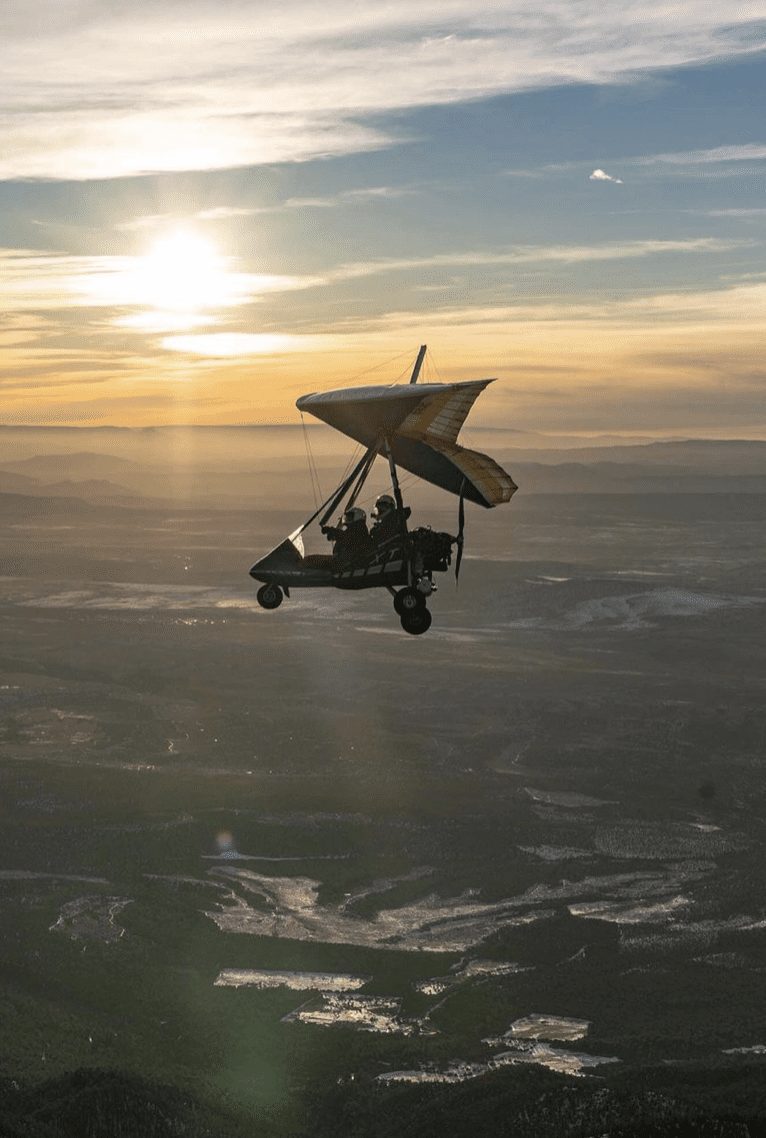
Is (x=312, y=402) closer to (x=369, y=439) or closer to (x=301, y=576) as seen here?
(x=369, y=439)

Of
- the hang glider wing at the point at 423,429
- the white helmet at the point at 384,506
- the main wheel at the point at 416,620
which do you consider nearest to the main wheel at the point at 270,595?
the white helmet at the point at 384,506

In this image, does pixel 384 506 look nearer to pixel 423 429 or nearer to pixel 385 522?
pixel 385 522

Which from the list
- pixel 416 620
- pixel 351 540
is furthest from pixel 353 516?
pixel 416 620

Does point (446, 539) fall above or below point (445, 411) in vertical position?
below

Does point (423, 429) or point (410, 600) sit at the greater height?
point (423, 429)

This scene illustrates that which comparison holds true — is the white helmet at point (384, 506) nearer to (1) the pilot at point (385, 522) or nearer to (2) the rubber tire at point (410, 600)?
(1) the pilot at point (385, 522)

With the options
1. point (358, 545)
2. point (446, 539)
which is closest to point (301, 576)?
point (358, 545)
